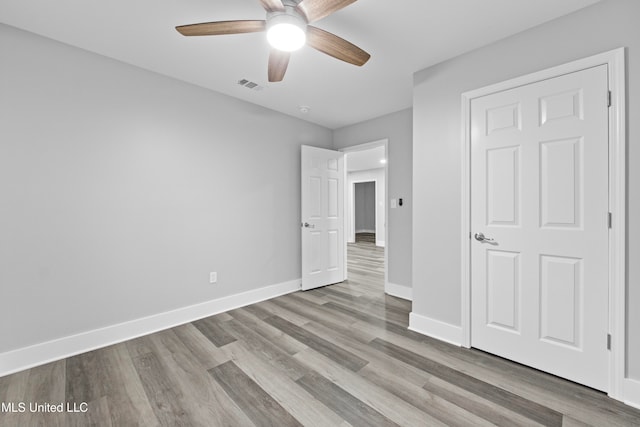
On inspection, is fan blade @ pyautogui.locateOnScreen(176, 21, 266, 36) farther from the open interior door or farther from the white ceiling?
the open interior door

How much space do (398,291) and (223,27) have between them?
3440mm

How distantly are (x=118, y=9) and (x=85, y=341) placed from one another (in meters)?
2.55

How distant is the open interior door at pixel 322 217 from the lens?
12.7 feet

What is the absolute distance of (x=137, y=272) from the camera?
2.54 meters

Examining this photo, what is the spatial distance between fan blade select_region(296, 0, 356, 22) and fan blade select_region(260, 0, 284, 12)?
0.10 m

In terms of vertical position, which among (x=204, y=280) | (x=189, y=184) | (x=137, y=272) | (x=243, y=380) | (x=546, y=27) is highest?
(x=546, y=27)

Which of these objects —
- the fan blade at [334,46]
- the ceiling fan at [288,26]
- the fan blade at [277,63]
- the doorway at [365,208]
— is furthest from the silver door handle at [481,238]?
the doorway at [365,208]

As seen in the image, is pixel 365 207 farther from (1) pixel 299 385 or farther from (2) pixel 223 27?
(2) pixel 223 27

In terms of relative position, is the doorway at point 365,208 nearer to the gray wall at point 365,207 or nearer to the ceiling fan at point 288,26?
the gray wall at point 365,207

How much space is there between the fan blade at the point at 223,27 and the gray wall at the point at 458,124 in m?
1.67

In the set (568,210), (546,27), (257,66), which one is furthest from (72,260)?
(546,27)

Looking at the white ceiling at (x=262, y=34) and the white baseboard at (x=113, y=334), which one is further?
the white baseboard at (x=113, y=334)

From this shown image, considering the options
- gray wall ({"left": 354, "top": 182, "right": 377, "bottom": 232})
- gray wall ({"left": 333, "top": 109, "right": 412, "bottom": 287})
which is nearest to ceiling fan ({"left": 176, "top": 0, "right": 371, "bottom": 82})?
gray wall ({"left": 333, "top": 109, "right": 412, "bottom": 287})

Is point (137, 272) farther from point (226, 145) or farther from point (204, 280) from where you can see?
point (226, 145)
